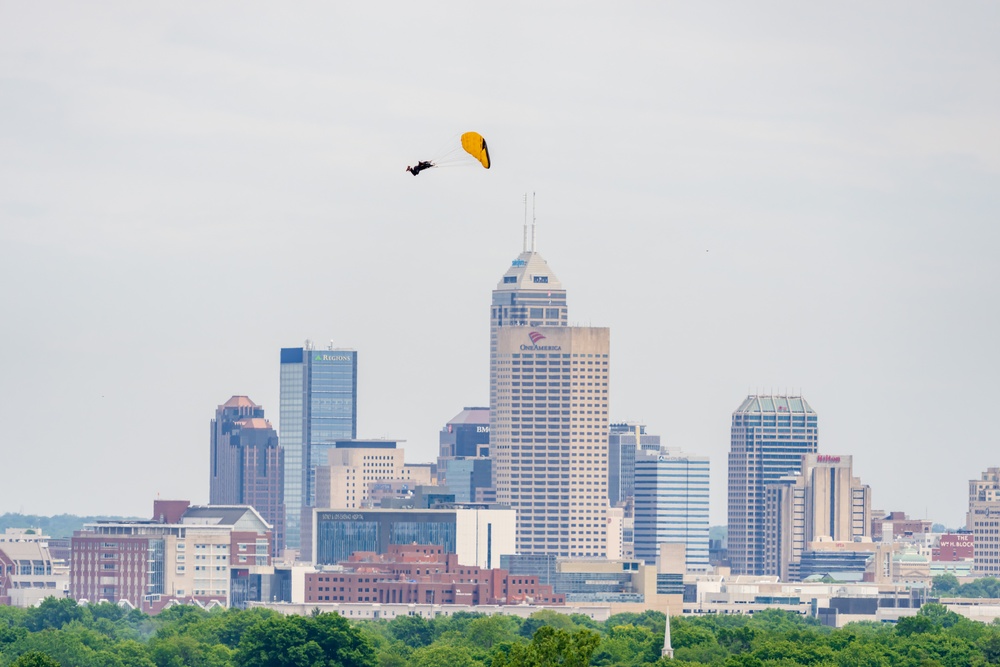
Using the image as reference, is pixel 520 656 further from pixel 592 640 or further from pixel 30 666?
pixel 30 666

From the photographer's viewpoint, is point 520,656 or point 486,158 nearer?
point 486,158

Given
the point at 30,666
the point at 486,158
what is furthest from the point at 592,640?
the point at 30,666

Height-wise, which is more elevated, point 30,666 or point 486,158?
point 486,158

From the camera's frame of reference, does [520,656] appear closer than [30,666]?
Yes

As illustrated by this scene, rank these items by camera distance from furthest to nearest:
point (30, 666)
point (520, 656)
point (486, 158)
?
1. point (30, 666)
2. point (520, 656)
3. point (486, 158)

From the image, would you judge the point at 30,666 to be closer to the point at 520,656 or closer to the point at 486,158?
the point at 520,656

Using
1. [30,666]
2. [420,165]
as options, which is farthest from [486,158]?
[30,666]

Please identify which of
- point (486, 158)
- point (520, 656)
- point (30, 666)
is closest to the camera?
point (486, 158)
